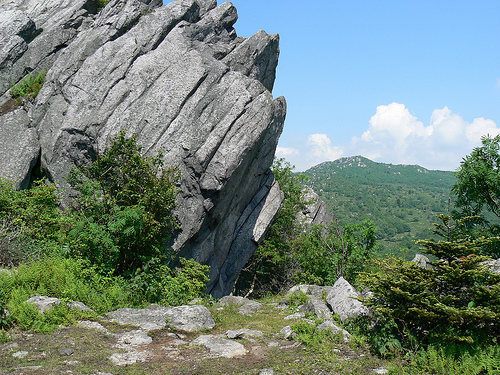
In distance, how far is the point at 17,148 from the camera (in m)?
18.4

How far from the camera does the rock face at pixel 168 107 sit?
17594mm

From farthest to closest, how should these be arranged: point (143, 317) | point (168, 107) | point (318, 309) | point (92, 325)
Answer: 1. point (168, 107)
2. point (318, 309)
3. point (143, 317)
4. point (92, 325)

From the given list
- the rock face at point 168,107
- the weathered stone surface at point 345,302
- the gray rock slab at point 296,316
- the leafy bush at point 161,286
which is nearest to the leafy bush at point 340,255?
the rock face at point 168,107

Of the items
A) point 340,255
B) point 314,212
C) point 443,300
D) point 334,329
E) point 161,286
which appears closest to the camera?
point 443,300

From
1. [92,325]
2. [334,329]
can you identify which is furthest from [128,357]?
[334,329]

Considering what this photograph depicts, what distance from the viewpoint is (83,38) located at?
2138cm

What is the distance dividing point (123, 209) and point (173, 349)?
22.6ft

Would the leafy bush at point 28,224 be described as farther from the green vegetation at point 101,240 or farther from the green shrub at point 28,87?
the green shrub at point 28,87

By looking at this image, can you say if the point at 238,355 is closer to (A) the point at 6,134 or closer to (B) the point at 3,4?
(A) the point at 6,134

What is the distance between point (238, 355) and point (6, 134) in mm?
16651

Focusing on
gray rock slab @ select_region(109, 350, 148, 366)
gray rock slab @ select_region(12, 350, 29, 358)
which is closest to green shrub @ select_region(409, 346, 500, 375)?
gray rock slab @ select_region(109, 350, 148, 366)

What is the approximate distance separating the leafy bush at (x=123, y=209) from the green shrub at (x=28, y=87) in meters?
7.98

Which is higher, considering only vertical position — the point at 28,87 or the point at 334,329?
the point at 28,87

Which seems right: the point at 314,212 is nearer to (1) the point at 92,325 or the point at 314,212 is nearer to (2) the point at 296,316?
(2) the point at 296,316
